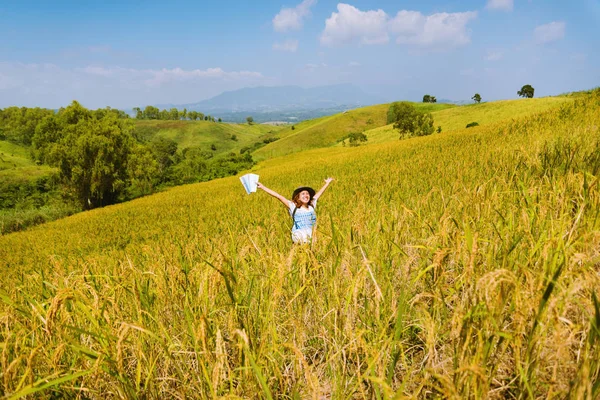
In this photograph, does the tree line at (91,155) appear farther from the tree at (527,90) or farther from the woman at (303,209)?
the tree at (527,90)

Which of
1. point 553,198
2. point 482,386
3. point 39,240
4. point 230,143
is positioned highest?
point 230,143

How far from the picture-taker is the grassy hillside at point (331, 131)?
94375mm

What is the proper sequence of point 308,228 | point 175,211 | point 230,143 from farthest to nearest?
point 230,143
point 175,211
point 308,228

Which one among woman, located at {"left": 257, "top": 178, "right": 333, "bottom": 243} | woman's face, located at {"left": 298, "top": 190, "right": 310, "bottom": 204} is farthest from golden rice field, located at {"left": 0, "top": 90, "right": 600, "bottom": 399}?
woman's face, located at {"left": 298, "top": 190, "right": 310, "bottom": 204}

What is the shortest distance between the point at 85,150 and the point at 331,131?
7924 cm

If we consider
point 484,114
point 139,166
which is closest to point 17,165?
point 139,166

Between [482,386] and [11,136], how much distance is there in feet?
425

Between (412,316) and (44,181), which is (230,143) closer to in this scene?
(44,181)

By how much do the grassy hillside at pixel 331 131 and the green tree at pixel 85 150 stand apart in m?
54.3

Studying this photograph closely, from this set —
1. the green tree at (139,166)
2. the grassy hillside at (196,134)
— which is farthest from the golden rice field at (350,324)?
the grassy hillside at (196,134)

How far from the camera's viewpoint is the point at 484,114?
195 feet

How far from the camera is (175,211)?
1994 centimetres

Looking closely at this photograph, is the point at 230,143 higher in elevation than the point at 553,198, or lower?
higher

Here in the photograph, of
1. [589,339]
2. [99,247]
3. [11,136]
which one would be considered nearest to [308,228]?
[589,339]
